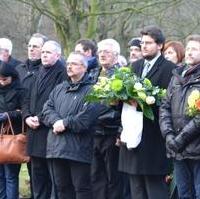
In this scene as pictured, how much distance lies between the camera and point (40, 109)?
7148mm

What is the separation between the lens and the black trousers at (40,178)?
23.6ft

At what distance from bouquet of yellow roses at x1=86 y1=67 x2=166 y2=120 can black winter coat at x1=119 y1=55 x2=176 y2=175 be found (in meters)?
0.19

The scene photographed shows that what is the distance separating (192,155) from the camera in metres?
5.67

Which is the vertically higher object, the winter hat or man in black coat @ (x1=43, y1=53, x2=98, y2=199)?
the winter hat

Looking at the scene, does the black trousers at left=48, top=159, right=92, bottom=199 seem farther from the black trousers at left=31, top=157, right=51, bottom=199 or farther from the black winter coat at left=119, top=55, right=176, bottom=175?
the black winter coat at left=119, top=55, right=176, bottom=175

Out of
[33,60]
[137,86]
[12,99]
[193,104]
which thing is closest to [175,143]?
[193,104]

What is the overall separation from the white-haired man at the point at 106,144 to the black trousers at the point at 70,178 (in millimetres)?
365

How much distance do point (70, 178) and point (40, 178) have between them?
60cm

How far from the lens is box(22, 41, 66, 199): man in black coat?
23.2ft

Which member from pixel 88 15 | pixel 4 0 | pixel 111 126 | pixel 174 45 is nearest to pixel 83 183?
pixel 111 126

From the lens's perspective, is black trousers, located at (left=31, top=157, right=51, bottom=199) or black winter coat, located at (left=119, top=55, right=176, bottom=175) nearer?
black winter coat, located at (left=119, top=55, right=176, bottom=175)

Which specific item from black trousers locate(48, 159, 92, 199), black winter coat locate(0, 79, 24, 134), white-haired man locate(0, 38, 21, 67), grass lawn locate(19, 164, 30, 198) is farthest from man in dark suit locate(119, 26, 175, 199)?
white-haired man locate(0, 38, 21, 67)

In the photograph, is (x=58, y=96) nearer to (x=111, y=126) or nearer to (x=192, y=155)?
(x=111, y=126)

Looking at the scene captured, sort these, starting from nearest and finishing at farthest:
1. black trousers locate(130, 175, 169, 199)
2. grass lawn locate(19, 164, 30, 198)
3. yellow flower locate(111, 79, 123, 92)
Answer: yellow flower locate(111, 79, 123, 92)
black trousers locate(130, 175, 169, 199)
grass lawn locate(19, 164, 30, 198)
